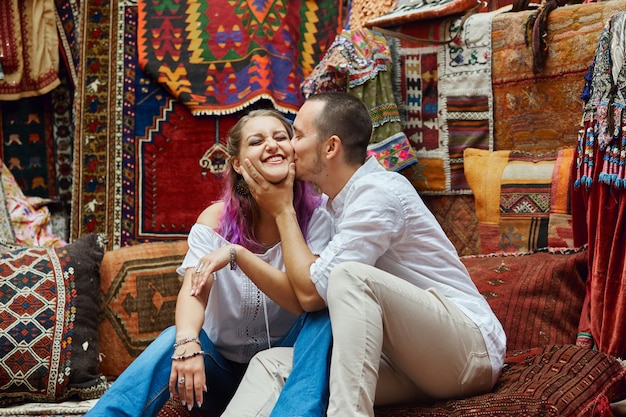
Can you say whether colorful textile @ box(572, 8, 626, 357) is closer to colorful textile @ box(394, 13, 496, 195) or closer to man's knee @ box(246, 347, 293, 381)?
colorful textile @ box(394, 13, 496, 195)

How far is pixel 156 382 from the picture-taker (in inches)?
91.1

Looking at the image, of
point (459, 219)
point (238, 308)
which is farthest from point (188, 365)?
point (459, 219)

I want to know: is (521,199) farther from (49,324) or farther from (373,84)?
(49,324)

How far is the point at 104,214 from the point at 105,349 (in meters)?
1.07

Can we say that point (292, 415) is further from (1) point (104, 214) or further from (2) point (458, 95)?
(1) point (104, 214)

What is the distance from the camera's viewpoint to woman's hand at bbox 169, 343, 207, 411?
2.25 meters

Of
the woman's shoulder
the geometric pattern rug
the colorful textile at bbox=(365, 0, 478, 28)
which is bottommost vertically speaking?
the geometric pattern rug

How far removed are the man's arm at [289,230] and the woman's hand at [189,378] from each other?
328 millimetres

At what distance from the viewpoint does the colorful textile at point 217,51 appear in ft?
13.4

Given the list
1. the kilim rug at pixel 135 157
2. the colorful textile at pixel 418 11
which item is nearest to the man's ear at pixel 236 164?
the colorful textile at pixel 418 11

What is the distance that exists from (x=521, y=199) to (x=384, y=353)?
1.34 metres

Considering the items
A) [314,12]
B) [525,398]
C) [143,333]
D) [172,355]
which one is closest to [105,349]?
[143,333]

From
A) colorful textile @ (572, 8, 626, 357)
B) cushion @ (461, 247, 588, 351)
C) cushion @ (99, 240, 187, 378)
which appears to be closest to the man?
cushion @ (461, 247, 588, 351)

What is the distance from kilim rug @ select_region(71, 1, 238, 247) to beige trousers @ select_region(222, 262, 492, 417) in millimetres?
1983
